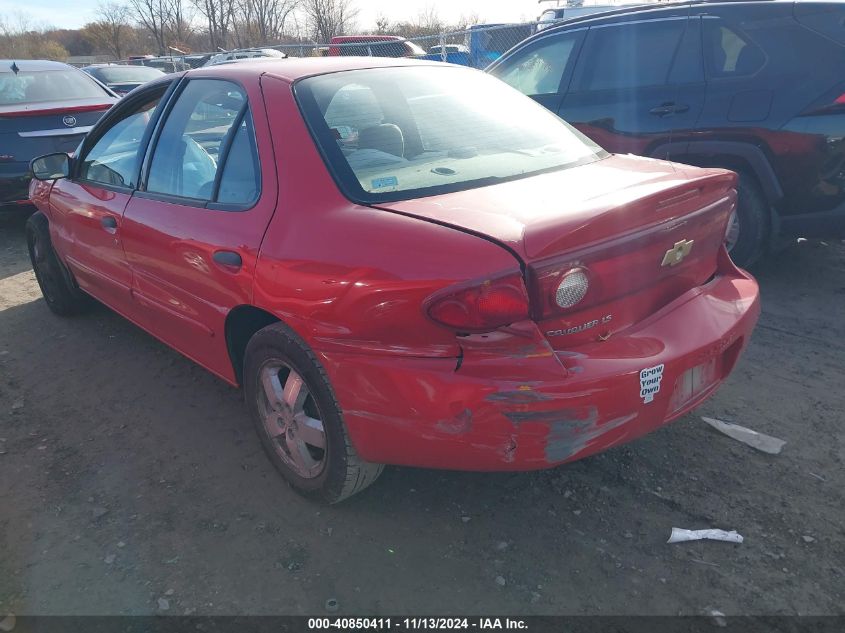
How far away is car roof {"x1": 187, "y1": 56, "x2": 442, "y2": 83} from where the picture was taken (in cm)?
283

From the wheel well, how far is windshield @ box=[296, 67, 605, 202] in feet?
2.27

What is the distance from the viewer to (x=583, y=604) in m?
2.15

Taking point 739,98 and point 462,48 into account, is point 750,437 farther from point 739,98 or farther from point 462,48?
point 462,48

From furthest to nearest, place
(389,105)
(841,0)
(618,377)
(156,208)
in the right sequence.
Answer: (841,0)
(156,208)
(389,105)
(618,377)

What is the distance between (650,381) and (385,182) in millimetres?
1171

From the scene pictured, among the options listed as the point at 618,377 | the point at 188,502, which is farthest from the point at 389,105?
the point at 188,502

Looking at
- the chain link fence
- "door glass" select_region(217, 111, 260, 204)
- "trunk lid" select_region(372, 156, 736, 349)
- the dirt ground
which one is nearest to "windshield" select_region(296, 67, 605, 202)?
"trunk lid" select_region(372, 156, 736, 349)

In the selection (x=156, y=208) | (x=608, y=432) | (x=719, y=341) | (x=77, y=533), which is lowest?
(x=77, y=533)

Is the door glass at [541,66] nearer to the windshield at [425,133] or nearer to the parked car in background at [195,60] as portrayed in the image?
the windshield at [425,133]

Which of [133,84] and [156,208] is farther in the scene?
[133,84]

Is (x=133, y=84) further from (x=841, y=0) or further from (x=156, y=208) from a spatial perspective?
(x=841, y=0)

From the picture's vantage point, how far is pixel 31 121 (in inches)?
266

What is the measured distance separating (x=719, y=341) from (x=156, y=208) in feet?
8.43

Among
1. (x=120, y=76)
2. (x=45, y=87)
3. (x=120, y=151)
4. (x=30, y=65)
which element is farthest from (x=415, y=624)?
(x=120, y=76)
